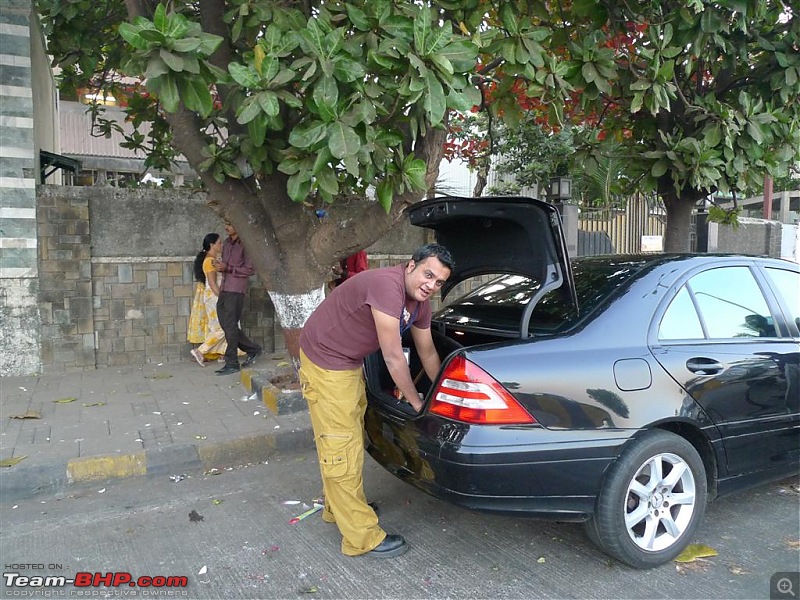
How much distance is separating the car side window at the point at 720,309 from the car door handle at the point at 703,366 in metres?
0.14

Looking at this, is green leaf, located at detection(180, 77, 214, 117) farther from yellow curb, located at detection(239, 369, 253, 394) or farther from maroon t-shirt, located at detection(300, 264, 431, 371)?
yellow curb, located at detection(239, 369, 253, 394)

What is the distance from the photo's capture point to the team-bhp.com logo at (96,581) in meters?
3.03

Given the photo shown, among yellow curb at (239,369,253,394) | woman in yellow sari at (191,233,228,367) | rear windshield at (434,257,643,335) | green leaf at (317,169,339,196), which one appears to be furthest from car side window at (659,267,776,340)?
woman in yellow sari at (191,233,228,367)

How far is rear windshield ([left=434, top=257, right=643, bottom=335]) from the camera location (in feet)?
10.9

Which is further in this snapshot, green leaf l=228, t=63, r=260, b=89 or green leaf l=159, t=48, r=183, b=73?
green leaf l=228, t=63, r=260, b=89

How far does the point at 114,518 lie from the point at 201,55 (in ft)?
9.37

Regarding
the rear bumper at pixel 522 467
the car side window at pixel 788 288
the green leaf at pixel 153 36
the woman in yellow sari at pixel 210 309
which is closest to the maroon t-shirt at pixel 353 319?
the rear bumper at pixel 522 467

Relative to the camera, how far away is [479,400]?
2.88m

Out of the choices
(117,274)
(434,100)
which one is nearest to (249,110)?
(434,100)

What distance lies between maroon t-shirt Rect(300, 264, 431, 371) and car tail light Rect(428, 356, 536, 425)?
1.22 ft

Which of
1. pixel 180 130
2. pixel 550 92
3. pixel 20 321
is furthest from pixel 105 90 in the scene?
Result: pixel 550 92

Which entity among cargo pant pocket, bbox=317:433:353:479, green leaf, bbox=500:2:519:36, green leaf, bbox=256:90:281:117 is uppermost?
green leaf, bbox=500:2:519:36

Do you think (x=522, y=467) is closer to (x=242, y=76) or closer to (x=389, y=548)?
(x=389, y=548)

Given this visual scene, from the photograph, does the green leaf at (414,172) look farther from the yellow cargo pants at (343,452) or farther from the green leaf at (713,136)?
the green leaf at (713,136)
